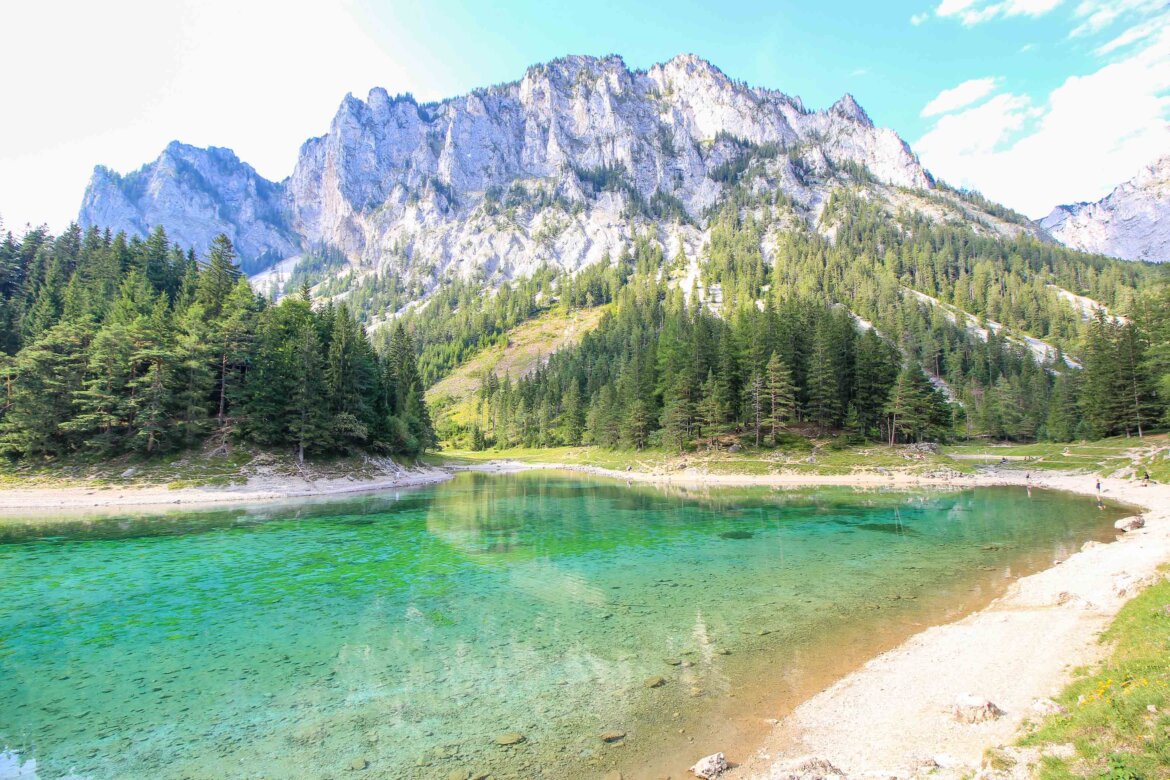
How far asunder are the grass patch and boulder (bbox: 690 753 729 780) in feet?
15.5

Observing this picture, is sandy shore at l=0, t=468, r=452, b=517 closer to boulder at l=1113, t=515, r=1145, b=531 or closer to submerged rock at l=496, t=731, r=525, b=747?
submerged rock at l=496, t=731, r=525, b=747

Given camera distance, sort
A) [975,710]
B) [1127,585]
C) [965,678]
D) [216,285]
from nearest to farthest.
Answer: [975,710] < [965,678] < [1127,585] < [216,285]

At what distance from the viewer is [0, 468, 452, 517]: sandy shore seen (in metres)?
44.5

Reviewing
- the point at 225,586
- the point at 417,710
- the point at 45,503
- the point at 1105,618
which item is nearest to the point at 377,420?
the point at 45,503

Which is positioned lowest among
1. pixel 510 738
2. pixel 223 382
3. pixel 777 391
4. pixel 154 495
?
pixel 510 738

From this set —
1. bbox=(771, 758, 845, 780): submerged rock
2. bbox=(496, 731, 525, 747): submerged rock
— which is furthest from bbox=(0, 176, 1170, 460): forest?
bbox=(771, 758, 845, 780): submerged rock

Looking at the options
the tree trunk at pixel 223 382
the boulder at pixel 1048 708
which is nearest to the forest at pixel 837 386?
the tree trunk at pixel 223 382

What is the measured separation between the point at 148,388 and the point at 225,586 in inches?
1753

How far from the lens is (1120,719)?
7.45 meters

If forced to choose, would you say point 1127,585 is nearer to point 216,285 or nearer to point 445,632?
point 445,632

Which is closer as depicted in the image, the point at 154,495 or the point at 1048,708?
the point at 1048,708

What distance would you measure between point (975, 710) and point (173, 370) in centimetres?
7153

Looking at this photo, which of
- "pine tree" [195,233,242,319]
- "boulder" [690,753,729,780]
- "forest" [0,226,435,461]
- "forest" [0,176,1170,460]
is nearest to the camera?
"boulder" [690,753,729,780]

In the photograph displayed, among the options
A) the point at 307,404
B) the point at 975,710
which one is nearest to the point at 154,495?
the point at 307,404
